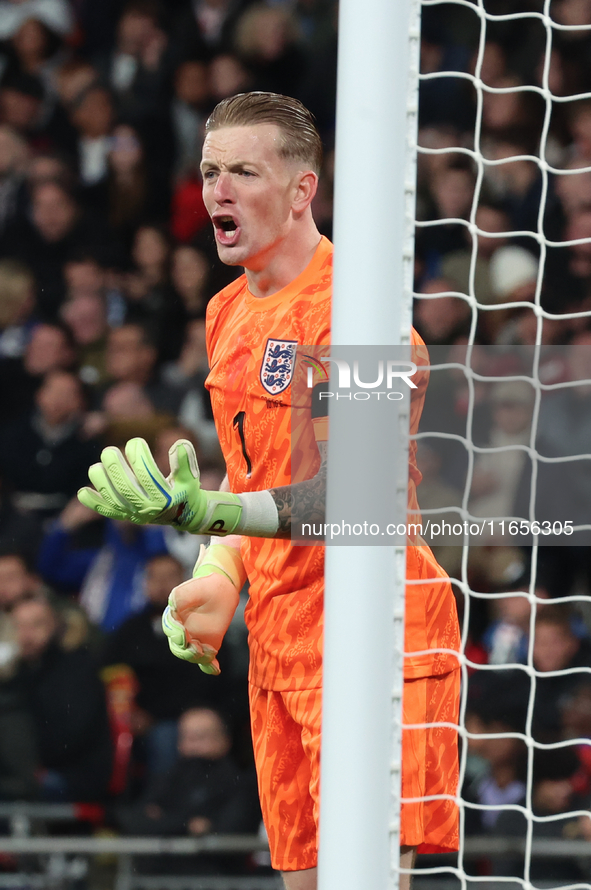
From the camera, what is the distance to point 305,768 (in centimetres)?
206

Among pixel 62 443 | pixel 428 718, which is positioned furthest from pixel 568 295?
pixel 428 718

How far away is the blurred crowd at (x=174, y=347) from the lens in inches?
149

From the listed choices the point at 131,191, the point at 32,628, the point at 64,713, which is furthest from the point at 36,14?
the point at 64,713

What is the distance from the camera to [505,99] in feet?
14.9

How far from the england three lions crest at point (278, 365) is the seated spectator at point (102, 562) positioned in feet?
7.06

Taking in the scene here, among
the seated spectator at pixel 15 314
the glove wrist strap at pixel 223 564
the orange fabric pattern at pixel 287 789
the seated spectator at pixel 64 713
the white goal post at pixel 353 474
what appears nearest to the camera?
the white goal post at pixel 353 474

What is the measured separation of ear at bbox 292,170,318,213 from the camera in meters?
2.10

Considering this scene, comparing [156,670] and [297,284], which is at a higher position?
[297,284]

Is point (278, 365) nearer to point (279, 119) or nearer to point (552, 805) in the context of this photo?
point (279, 119)

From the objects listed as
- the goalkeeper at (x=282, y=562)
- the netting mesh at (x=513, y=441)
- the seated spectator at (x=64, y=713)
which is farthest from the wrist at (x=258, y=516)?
the seated spectator at (x=64, y=713)

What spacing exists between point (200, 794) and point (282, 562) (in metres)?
1.96

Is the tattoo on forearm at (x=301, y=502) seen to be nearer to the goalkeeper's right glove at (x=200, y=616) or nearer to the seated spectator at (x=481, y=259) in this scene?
the goalkeeper's right glove at (x=200, y=616)

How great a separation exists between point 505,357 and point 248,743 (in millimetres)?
1525

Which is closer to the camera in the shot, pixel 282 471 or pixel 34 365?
pixel 282 471
